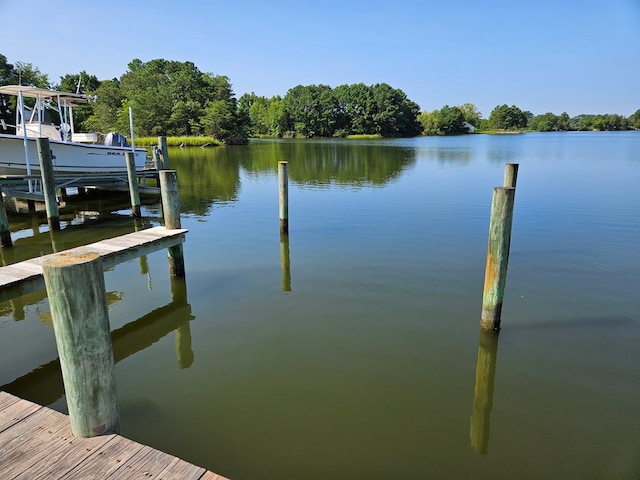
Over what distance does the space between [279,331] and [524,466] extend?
141 inches

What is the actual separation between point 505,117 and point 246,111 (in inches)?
4256

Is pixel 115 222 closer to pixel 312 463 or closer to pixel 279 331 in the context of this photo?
pixel 279 331

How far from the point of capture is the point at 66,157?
15.9m

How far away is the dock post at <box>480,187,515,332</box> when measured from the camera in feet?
17.4

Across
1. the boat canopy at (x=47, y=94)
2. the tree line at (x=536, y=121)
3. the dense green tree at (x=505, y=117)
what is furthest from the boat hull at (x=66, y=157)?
the dense green tree at (x=505, y=117)

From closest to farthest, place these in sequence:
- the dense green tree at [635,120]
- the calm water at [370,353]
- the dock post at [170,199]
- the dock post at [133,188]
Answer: the calm water at [370,353]
the dock post at [170,199]
the dock post at [133,188]
the dense green tree at [635,120]

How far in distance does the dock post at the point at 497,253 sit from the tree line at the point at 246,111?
32884 millimetres

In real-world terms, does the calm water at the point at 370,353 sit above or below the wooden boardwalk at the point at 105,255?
below

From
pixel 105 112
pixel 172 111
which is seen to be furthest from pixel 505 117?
pixel 105 112

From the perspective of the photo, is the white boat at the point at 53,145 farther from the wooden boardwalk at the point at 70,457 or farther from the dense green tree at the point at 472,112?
the dense green tree at the point at 472,112

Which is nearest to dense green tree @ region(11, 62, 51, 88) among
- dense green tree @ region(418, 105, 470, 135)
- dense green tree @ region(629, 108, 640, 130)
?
dense green tree @ region(418, 105, 470, 135)

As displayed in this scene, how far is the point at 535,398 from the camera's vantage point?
460 centimetres

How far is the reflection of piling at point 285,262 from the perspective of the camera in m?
7.98

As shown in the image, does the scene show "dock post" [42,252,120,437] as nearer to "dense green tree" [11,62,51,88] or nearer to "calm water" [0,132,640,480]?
"calm water" [0,132,640,480]
